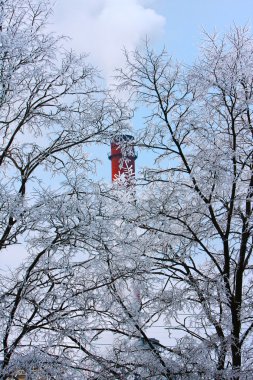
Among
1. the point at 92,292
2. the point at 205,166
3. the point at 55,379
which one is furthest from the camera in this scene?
the point at 205,166

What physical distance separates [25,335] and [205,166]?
10.1 feet

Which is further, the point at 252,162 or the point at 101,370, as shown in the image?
the point at 252,162

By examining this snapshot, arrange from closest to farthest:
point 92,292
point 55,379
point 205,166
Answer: point 55,379 < point 92,292 < point 205,166

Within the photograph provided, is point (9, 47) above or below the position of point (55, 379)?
above

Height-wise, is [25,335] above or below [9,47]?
below

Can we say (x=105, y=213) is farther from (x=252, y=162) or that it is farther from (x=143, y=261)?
(x=252, y=162)

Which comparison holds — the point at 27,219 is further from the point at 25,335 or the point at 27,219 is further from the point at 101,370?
the point at 101,370

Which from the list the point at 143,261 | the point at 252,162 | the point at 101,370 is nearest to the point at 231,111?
the point at 252,162

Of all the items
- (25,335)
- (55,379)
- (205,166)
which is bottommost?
(55,379)

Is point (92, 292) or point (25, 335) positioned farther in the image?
point (92, 292)

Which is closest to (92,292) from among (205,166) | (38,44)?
(205,166)

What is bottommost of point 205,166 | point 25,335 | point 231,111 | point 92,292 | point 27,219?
point 25,335

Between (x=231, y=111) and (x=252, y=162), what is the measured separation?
0.72 m

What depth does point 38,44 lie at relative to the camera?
8.00 meters
